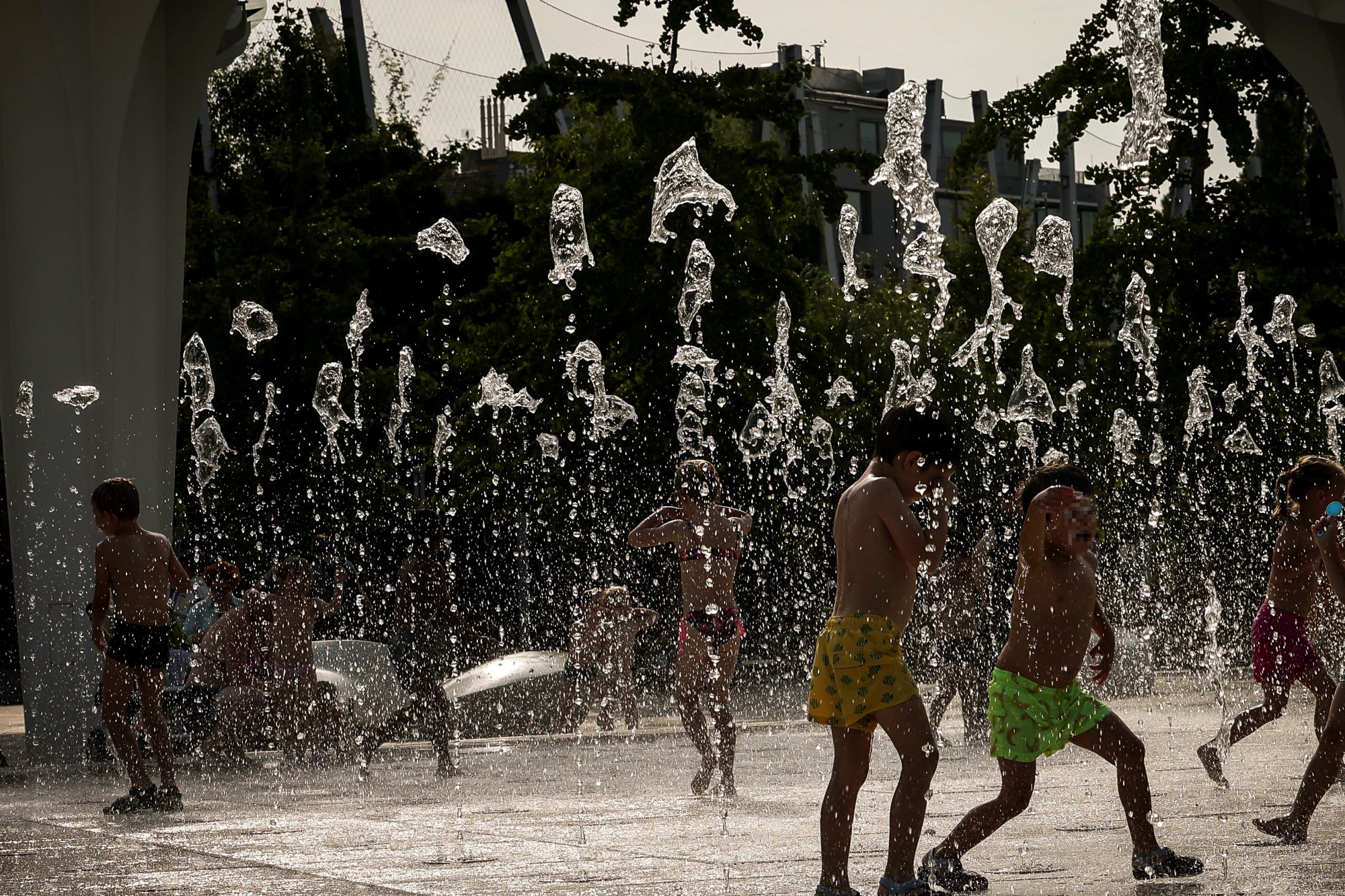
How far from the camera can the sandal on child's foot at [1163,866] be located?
532cm

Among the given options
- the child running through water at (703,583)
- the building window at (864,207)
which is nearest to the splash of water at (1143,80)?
the child running through water at (703,583)

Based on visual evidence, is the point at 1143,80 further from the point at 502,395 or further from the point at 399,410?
the point at 399,410

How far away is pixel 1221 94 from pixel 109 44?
11.8 meters

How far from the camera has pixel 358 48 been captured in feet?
122

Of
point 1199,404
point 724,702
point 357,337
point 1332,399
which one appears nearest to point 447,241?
point 357,337

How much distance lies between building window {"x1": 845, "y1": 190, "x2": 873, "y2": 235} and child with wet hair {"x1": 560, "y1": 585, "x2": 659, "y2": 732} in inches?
1719

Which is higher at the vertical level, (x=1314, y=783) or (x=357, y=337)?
(x=357, y=337)

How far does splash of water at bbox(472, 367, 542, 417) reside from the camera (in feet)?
64.5

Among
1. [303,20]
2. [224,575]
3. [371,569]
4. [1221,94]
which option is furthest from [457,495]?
[303,20]

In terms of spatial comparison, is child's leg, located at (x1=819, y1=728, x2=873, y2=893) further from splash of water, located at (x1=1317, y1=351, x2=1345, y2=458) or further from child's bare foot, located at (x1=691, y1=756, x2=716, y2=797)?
splash of water, located at (x1=1317, y1=351, x2=1345, y2=458)

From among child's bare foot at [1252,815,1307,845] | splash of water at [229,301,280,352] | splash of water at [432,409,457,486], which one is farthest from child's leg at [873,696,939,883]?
splash of water at [229,301,280,352]

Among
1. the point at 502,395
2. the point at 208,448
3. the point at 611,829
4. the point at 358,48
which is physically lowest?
the point at 611,829

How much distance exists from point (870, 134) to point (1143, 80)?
4256 cm

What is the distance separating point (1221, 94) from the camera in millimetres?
18688
